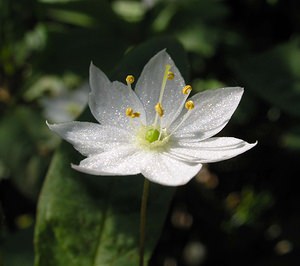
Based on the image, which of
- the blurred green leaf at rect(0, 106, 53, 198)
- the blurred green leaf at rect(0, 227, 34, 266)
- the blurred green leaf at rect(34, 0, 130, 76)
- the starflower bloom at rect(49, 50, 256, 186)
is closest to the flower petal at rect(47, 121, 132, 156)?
the starflower bloom at rect(49, 50, 256, 186)

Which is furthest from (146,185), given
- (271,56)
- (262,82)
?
(271,56)

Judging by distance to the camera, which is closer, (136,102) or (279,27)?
(136,102)

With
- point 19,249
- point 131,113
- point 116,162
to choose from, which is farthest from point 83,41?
point 116,162

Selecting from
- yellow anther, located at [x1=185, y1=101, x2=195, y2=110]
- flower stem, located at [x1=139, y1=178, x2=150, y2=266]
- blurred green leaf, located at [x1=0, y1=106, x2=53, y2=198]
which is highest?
yellow anther, located at [x1=185, y1=101, x2=195, y2=110]

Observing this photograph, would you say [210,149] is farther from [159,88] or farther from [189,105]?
[159,88]

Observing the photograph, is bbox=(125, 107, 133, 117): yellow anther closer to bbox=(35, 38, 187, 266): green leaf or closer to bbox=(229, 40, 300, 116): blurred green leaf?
bbox=(35, 38, 187, 266): green leaf

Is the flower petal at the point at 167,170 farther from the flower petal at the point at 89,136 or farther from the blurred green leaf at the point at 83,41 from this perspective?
the blurred green leaf at the point at 83,41

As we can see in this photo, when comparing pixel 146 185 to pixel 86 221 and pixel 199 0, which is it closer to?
pixel 86 221
